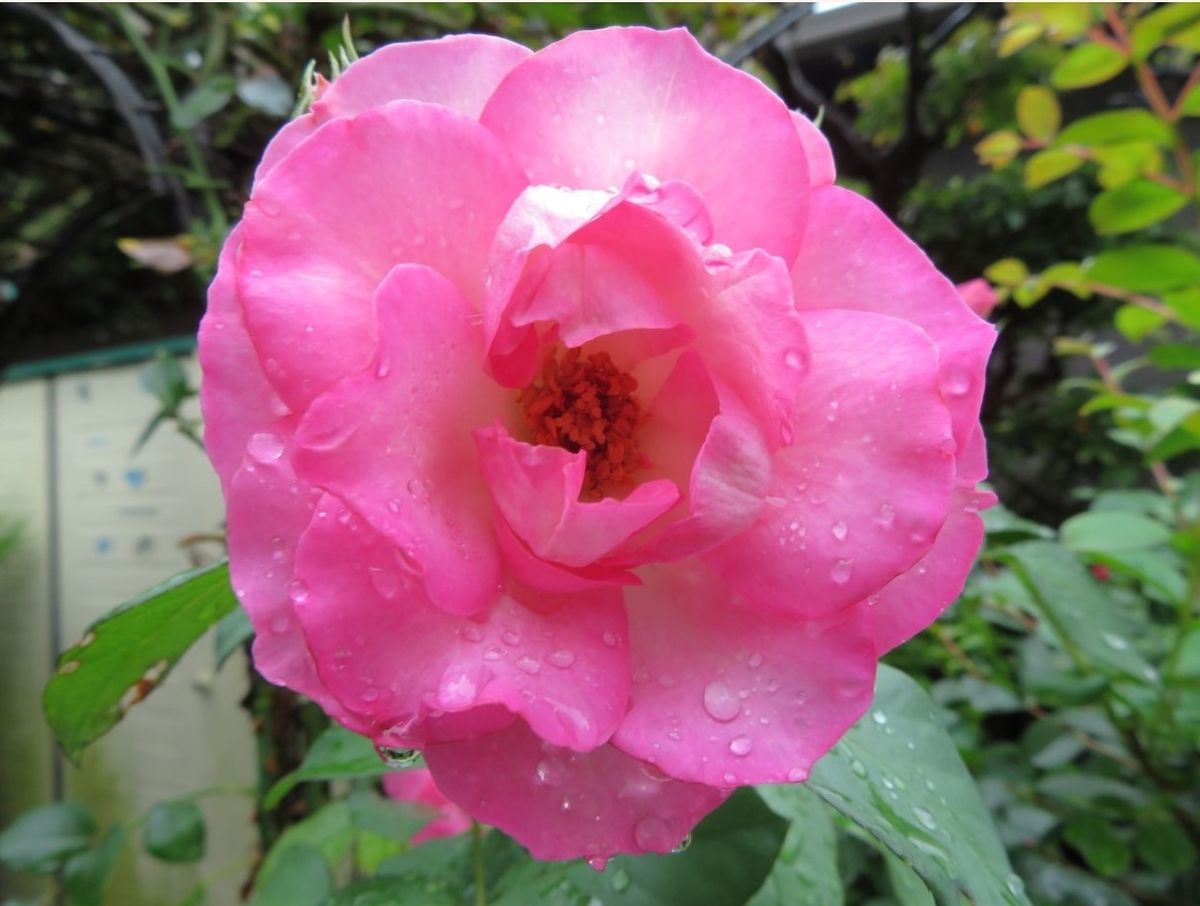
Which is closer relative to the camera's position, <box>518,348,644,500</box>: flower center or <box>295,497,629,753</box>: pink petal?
<box>295,497,629,753</box>: pink petal

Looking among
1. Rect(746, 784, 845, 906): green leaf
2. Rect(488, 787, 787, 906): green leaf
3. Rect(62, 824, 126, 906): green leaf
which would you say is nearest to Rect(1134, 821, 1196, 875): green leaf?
Rect(746, 784, 845, 906): green leaf

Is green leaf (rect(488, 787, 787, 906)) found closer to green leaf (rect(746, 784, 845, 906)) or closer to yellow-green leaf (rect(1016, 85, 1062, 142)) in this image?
green leaf (rect(746, 784, 845, 906))

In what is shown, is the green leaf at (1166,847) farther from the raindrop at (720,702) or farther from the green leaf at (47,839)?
the green leaf at (47,839)

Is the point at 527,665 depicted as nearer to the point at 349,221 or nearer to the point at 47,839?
the point at 349,221

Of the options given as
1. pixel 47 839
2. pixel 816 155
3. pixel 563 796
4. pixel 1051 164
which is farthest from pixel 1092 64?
pixel 47 839

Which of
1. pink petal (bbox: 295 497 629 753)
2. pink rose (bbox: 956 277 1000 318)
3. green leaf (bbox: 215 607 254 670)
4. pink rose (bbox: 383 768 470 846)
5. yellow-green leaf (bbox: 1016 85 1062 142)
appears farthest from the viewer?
yellow-green leaf (bbox: 1016 85 1062 142)

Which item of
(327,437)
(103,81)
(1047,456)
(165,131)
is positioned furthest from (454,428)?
(1047,456)
